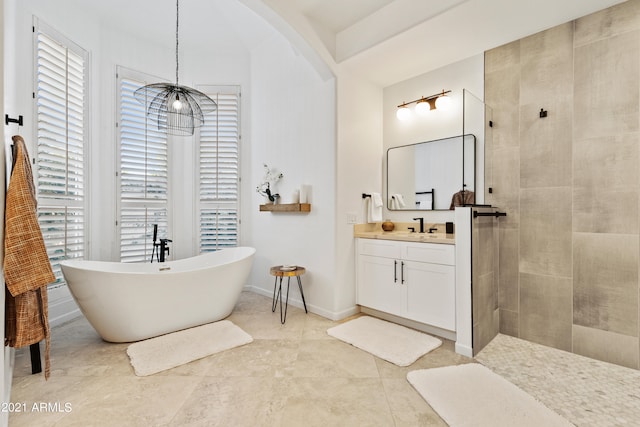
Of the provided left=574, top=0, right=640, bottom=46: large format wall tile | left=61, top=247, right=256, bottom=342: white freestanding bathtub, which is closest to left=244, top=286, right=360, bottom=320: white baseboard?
left=61, top=247, right=256, bottom=342: white freestanding bathtub

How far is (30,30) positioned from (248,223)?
2.98m

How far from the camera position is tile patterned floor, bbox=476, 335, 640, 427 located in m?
1.76

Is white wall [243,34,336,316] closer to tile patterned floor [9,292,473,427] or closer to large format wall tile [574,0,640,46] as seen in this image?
tile patterned floor [9,292,473,427]

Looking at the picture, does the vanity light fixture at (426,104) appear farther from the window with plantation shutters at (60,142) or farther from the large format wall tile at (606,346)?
the window with plantation shutters at (60,142)

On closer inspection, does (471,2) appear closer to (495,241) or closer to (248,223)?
(495,241)

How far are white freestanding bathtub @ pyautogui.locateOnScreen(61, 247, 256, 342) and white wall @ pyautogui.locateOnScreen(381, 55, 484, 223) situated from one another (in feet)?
6.89

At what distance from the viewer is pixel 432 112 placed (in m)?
3.36

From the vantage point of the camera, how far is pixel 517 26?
2559 millimetres

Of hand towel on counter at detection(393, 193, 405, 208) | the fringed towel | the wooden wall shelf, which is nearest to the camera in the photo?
the fringed towel

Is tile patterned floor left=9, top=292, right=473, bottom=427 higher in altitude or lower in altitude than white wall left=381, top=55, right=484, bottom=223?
lower

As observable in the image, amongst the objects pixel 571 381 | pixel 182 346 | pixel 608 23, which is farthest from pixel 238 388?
pixel 608 23

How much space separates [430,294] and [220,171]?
327cm

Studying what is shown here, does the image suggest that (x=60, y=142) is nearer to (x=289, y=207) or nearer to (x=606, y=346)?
(x=289, y=207)

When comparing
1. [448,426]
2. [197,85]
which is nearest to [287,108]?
[197,85]
